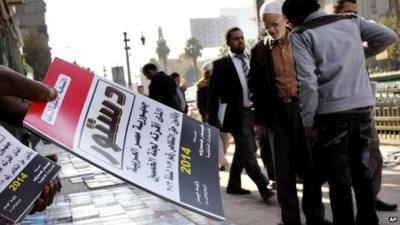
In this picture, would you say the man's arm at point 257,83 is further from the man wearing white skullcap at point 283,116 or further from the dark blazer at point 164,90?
the dark blazer at point 164,90

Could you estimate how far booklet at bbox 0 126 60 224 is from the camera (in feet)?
4.94

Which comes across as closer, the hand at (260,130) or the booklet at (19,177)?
the booklet at (19,177)

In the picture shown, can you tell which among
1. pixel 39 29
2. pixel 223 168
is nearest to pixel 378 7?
pixel 39 29

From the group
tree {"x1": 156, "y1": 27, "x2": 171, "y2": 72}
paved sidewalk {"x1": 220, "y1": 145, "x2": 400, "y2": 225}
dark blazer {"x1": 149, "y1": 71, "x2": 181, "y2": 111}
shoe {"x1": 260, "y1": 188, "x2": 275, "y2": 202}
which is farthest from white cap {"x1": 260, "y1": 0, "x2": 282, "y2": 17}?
tree {"x1": 156, "y1": 27, "x2": 171, "y2": 72}

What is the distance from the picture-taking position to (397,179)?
543 centimetres

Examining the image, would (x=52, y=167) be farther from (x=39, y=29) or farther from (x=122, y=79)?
(x=39, y=29)

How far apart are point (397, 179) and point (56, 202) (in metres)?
3.80

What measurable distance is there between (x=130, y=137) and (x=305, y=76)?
2.25 meters

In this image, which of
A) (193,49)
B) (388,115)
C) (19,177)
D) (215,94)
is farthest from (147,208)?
(193,49)

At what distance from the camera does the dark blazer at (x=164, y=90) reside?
769cm

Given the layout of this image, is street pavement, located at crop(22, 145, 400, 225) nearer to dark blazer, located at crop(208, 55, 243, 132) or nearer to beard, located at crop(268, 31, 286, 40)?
dark blazer, located at crop(208, 55, 243, 132)

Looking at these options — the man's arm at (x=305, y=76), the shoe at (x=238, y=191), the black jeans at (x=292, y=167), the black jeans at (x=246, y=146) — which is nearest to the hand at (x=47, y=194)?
the man's arm at (x=305, y=76)

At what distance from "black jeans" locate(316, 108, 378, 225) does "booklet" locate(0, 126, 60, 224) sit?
7.25ft

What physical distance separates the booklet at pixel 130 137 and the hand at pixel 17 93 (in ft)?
0.10
